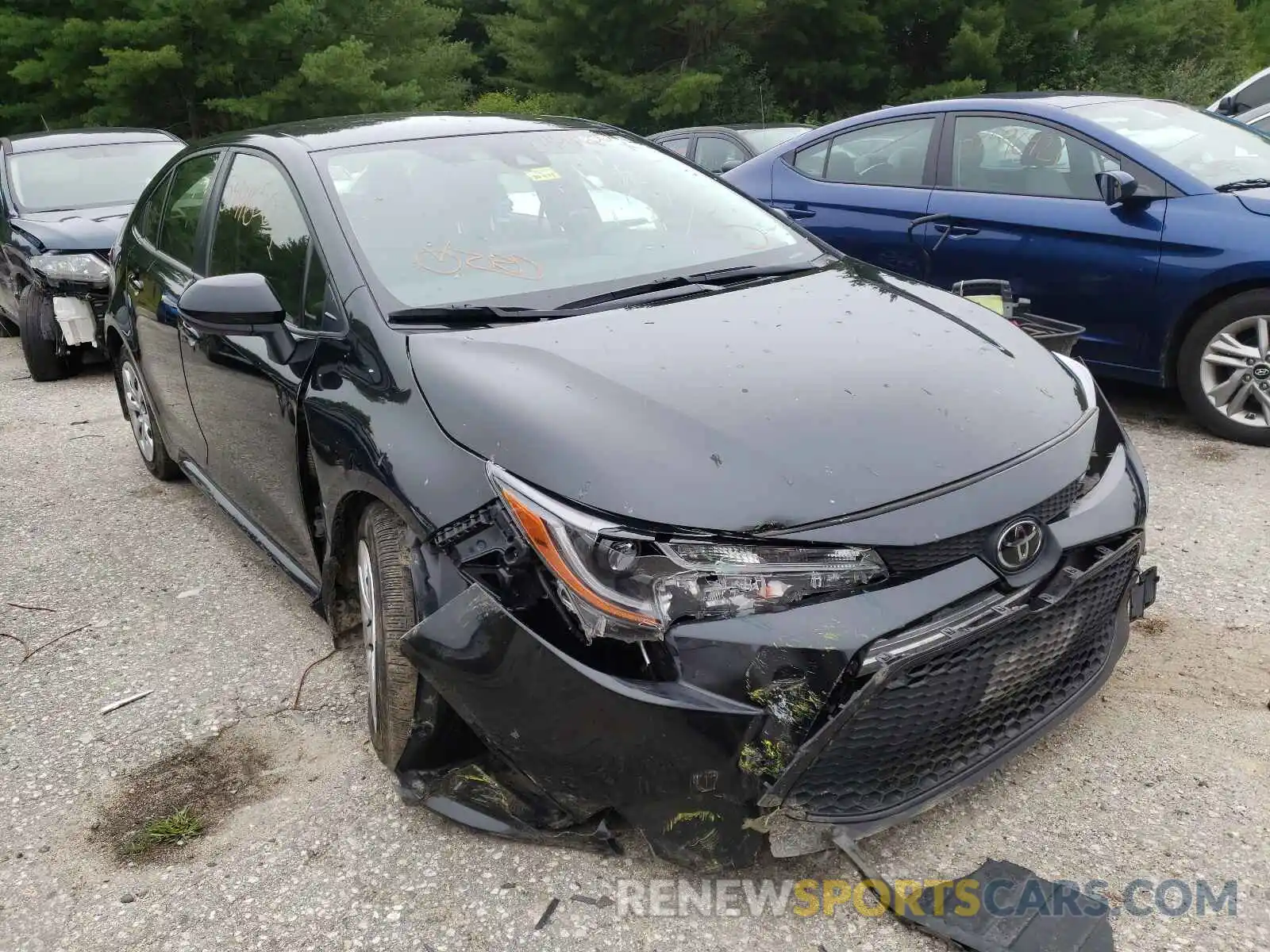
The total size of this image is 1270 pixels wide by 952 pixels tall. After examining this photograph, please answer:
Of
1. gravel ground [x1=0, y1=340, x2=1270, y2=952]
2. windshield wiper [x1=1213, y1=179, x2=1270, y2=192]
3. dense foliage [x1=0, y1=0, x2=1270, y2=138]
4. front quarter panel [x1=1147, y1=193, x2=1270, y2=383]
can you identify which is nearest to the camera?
gravel ground [x1=0, y1=340, x2=1270, y2=952]

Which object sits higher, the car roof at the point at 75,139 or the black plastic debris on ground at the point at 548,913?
the car roof at the point at 75,139

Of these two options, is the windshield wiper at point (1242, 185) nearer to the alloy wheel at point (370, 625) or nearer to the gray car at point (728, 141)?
the alloy wheel at point (370, 625)

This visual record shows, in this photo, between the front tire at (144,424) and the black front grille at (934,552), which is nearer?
the black front grille at (934,552)

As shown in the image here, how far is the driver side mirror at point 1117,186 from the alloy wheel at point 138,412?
421 centimetres

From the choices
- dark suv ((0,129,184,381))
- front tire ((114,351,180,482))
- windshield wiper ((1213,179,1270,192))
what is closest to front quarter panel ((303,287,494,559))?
front tire ((114,351,180,482))

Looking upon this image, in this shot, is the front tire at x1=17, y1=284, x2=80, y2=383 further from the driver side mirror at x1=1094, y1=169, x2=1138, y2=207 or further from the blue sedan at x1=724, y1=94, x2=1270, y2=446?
the driver side mirror at x1=1094, y1=169, x2=1138, y2=207

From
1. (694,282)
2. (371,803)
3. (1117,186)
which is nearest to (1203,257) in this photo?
(1117,186)

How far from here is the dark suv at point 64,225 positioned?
22.3 ft

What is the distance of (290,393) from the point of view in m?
2.88

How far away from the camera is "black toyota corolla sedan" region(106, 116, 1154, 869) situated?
1.94 m

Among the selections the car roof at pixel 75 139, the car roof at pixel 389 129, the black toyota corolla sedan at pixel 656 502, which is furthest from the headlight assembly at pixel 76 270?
the black toyota corolla sedan at pixel 656 502

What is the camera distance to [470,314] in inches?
105

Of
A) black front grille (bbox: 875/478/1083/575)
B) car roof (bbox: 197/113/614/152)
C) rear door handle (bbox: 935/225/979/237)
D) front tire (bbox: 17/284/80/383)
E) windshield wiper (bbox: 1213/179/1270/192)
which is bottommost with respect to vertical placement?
front tire (bbox: 17/284/80/383)

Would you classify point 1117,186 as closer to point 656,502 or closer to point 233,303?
point 656,502
